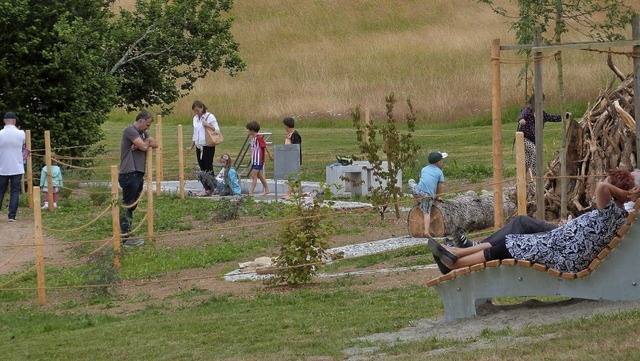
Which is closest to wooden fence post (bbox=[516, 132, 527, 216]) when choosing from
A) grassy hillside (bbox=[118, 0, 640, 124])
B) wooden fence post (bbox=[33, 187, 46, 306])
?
wooden fence post (bbox=[33, 187, 46, 306])

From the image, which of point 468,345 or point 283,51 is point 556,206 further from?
point 283,51

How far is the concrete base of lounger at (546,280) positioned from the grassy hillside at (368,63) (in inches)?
909

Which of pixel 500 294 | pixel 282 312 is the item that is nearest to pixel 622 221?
pixel 500 294

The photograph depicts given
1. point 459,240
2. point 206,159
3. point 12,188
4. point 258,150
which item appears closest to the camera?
point 459,240

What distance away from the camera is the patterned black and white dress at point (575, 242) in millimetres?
9430

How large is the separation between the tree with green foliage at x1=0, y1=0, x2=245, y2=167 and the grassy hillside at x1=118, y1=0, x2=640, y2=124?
8.67 meters

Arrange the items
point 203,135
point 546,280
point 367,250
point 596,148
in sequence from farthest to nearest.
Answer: point 203,135 → point 596,148 → point 367,250 → point 546,280

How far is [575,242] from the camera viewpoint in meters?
9.52

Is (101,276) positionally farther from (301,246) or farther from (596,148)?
(596,148)

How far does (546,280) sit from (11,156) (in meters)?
11.9

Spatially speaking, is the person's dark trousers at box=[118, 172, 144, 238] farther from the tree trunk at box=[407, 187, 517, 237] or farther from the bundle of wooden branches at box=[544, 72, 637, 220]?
the bundle of wooden branches at box=[544, 72, 637, 220]

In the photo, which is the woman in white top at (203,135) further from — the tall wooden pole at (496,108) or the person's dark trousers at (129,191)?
the tall wooden pole at (496,108)

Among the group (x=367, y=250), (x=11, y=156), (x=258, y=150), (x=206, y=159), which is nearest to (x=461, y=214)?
(x=367, y=250)

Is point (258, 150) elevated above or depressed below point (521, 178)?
above
